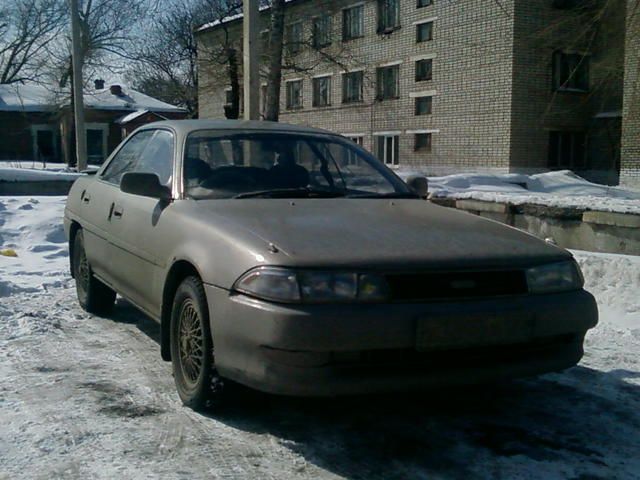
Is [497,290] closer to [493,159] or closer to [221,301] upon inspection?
[221,301]

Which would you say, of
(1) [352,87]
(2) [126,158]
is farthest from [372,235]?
(1) [352,87]

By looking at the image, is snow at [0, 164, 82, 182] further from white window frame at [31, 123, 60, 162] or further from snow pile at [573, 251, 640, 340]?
white window frame at [31, 123, 60, 162]

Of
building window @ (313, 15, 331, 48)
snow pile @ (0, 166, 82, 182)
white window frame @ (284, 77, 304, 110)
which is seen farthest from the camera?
white window frame @ (284, 77, 304, 110)

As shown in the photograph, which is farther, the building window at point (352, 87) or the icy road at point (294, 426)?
the building window at point (352, 87)

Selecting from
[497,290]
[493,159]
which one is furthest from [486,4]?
[497,290]

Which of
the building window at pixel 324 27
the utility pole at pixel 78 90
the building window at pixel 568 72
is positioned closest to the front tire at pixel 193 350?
the utility pole at pixel 78 90

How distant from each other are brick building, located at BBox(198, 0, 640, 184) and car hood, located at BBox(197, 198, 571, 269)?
17287 mm

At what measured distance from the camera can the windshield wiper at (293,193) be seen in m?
4.43

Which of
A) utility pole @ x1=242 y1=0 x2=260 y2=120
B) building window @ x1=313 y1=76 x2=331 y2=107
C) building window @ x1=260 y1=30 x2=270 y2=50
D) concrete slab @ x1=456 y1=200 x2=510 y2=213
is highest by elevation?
building window @ x1=260 y1=30 x2=270 y2=50

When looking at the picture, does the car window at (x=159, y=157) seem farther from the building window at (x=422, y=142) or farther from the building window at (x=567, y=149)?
the building window at (x=422, y=142)

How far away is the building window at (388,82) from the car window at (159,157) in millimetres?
25172

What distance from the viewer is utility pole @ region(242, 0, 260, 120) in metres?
10.5

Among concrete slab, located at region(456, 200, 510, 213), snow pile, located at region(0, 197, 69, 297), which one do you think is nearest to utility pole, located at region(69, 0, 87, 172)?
snow pile, located at region(0, 197, 69, 297)

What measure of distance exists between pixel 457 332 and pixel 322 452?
2.67 feet
